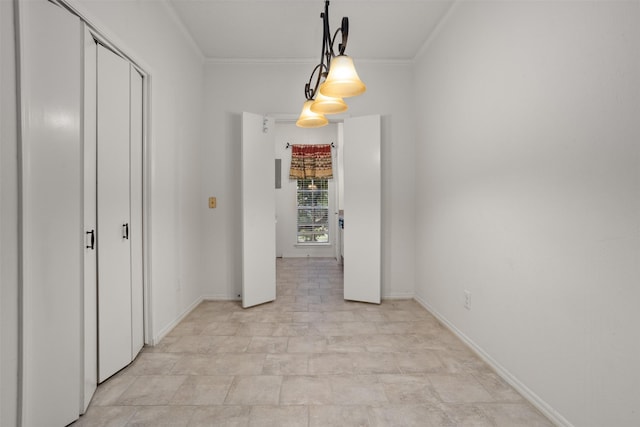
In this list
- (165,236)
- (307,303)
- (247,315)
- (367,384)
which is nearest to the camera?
(367,384)

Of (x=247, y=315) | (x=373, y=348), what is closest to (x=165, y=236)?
(x=247, y=315)

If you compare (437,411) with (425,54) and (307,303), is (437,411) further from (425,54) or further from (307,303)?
(425,54)

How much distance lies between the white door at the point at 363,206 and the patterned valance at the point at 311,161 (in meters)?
3.17

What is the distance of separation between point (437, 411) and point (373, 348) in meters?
0.76

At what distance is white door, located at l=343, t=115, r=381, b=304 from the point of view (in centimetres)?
348

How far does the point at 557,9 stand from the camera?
153 centimetres

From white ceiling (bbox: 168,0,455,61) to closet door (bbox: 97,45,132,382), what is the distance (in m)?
1.18

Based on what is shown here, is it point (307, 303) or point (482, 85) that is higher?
point (482, 85)

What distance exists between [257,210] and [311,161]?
3523 mm

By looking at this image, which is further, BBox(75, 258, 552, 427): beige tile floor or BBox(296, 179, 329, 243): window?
BBox(296, 179, 329, 243): window

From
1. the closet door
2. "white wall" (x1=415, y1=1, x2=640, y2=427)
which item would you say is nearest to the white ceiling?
"white wall" (x1=415, y1=1, x2=640, y2=427)

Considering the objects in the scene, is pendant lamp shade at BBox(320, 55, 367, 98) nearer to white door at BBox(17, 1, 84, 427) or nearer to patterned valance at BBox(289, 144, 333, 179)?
white door at BBox(17, 1, 84, 427)

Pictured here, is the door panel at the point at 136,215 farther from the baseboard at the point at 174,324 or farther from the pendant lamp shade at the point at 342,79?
the pendant lamp shade at the point at 342,79

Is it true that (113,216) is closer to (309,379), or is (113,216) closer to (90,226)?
(90,226)
